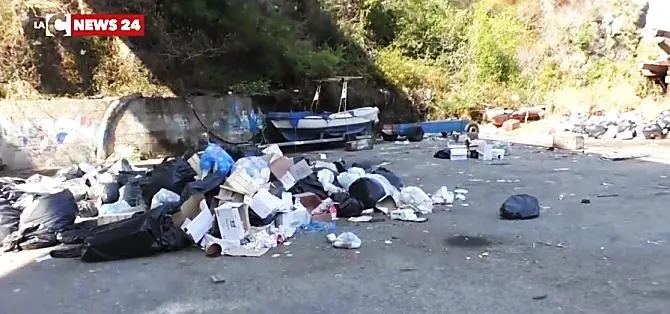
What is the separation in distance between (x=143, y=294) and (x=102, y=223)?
5.75ft

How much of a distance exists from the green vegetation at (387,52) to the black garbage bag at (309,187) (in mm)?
6984

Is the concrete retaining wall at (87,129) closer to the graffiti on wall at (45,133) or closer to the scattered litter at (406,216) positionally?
Result: the graffiti on wall at (45,133)

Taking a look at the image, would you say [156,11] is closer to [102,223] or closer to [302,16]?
[302,16]

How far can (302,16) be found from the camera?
17516 mm

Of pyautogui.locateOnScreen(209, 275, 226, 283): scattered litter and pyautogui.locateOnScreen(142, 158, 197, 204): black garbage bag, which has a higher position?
pyautogui.locateOnScreen(142, 158, 197, 204): black garbage bag

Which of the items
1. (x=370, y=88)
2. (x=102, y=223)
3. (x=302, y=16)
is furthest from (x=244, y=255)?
(x=302, y=16)

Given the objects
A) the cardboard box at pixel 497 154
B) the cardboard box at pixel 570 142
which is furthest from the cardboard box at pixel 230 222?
the cardboard box at pixel 570 142

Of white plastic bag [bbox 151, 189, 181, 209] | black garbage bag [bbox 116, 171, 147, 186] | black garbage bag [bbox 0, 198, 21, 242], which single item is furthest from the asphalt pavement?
black garbage bag [bbox 116, 171, 147, 186]

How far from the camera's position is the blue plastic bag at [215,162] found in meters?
→ 6.61

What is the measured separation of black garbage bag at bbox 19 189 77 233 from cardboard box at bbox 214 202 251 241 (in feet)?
4.84

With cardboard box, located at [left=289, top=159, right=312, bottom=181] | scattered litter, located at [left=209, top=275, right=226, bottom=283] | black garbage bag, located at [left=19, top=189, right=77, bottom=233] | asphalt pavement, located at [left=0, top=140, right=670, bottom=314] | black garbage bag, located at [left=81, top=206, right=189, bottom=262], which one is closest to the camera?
asphalt pavement, located at [left=0, top=140, right=670, bottom=314]

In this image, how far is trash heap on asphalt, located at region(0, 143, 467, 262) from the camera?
552cm

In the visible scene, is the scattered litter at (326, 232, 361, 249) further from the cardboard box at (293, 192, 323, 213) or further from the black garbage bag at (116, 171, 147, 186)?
the black garbage bag at (116, 171, 147, 186)

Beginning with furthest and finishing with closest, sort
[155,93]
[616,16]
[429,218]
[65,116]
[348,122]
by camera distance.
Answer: [616,16] < [348,122] < [155,93] < [65,116] < [429,218]
